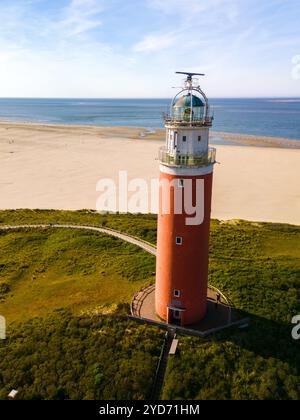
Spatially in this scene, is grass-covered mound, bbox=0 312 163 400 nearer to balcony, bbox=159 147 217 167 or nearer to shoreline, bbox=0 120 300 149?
balcony, bbox=159 147 217 167

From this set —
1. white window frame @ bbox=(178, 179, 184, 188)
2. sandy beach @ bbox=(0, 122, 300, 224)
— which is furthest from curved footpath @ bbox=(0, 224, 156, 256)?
white window frame @ bbox=(178, 179, 184, 188)

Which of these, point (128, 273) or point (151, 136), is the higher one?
point (151, 136)

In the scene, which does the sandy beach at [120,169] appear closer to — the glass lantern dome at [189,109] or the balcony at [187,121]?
the balcony at [187,121]

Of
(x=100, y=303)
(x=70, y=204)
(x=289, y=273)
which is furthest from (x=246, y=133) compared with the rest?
(x=100, y=303)

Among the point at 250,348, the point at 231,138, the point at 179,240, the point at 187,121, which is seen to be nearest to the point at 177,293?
the point at 179,240

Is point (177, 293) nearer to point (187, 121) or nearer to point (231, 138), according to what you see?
point (187, 121)
